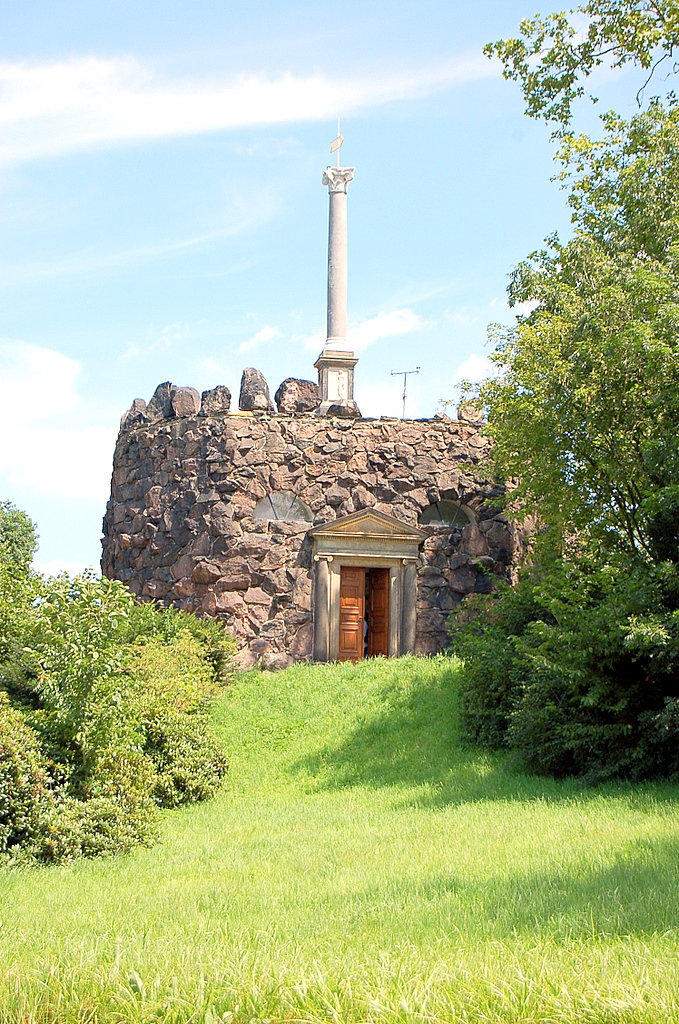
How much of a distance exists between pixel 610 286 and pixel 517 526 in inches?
376

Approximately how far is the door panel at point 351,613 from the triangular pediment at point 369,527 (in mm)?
833

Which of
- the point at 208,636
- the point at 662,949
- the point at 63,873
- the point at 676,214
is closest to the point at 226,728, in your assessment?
the point at 208,636

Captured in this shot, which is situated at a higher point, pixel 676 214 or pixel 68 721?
pixel 676 214

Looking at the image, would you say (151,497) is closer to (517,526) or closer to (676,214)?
(517,526)

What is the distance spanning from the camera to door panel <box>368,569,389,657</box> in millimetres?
22922

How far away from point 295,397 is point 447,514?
4363 mm

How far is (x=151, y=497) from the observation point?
23.3m

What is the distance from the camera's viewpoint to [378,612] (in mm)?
23328

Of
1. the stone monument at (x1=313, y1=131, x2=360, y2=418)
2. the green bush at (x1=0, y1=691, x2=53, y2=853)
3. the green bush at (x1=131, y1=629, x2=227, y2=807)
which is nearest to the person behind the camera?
the green bush at (x1=0, y1=691, x2=53, y2=853)

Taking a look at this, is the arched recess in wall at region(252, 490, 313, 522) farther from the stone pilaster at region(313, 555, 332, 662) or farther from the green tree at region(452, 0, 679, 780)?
the green tree at region(452, 0, 679, 780)

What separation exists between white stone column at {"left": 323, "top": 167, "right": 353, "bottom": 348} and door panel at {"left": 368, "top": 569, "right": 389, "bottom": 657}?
6856mm

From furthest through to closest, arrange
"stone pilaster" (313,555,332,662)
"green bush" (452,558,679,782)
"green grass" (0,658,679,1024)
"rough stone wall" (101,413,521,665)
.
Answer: "stone pilaster" (313,555,332,662) < "rough stone wall" (101,413,521,665) < "green bush" (452,558,679,782) < "green grass" (0,658,679,1024)

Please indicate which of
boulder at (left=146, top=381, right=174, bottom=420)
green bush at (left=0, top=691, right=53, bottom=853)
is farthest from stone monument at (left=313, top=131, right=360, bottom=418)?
green bush at (left=0, top=691, right=53, bottom=853)

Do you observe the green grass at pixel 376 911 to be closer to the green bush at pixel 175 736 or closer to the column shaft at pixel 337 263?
the green bush at pixel 175 736
